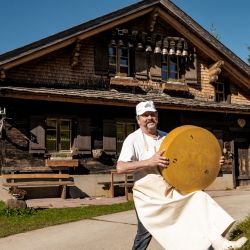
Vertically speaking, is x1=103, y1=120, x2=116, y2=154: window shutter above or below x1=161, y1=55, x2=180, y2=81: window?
below

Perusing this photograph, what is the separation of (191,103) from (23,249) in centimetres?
1095

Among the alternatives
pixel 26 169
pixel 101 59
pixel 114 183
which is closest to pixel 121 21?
pixel 101 59

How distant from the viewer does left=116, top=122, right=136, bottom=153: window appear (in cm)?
1538

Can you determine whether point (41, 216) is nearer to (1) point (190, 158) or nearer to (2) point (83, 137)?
(2) point (83, 137)

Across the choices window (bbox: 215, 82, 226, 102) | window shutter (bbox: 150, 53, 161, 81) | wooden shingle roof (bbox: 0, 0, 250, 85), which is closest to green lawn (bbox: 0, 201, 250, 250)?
wooden shingle roof (bbox: 0, 0, 250, 85)

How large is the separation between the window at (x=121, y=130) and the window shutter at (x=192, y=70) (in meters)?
3.19

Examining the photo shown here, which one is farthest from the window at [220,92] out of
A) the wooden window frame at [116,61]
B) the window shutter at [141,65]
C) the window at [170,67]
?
the wooden window frame at [116,61]

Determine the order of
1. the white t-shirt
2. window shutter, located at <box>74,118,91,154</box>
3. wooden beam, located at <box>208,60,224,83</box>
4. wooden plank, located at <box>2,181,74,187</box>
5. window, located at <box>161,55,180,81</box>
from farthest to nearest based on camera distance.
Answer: wooden beam, located at <box>208,60,224,83</box> < window, located at <box>161,55,180,81</box> < window shutter, located at <box>74,118,91,154</box> < wooden plank, located at <box>2,181,74,187</box> < the white t-shirt

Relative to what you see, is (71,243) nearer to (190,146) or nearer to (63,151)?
(190,146)

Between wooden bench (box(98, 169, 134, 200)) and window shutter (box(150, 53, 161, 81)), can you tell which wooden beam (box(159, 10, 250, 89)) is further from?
wooden bench (box(98, 169, 134, 200))

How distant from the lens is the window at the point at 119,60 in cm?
1582

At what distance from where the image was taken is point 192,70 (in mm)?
17562

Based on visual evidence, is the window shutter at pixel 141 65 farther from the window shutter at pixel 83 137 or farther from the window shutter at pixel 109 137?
the window shutter at pixel 83 137

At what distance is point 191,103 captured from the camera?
1609 centimetres
